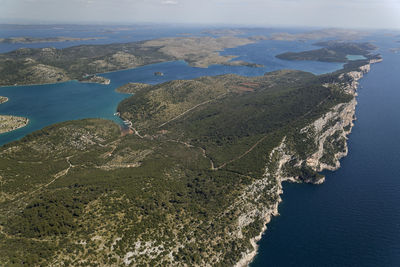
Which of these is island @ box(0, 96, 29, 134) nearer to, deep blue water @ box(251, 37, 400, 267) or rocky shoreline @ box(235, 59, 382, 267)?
rocky shoreline @ box(235, 59, 382, 267)

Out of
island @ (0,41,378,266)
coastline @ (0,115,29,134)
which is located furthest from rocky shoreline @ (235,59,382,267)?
coastline @ (0,115,29,134)

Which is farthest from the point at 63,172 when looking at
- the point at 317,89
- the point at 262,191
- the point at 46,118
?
the point at 317,89

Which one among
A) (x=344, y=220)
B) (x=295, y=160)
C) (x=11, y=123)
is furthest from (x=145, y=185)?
(x=11, y=123)

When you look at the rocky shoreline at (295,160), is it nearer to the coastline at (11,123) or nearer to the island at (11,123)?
the coastline at (11,123)

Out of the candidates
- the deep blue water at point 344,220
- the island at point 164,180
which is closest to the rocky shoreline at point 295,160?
→ the island at point 164,180

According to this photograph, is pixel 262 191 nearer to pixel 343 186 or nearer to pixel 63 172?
pixel 343 186

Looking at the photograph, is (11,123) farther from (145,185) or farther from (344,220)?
(344,220)
